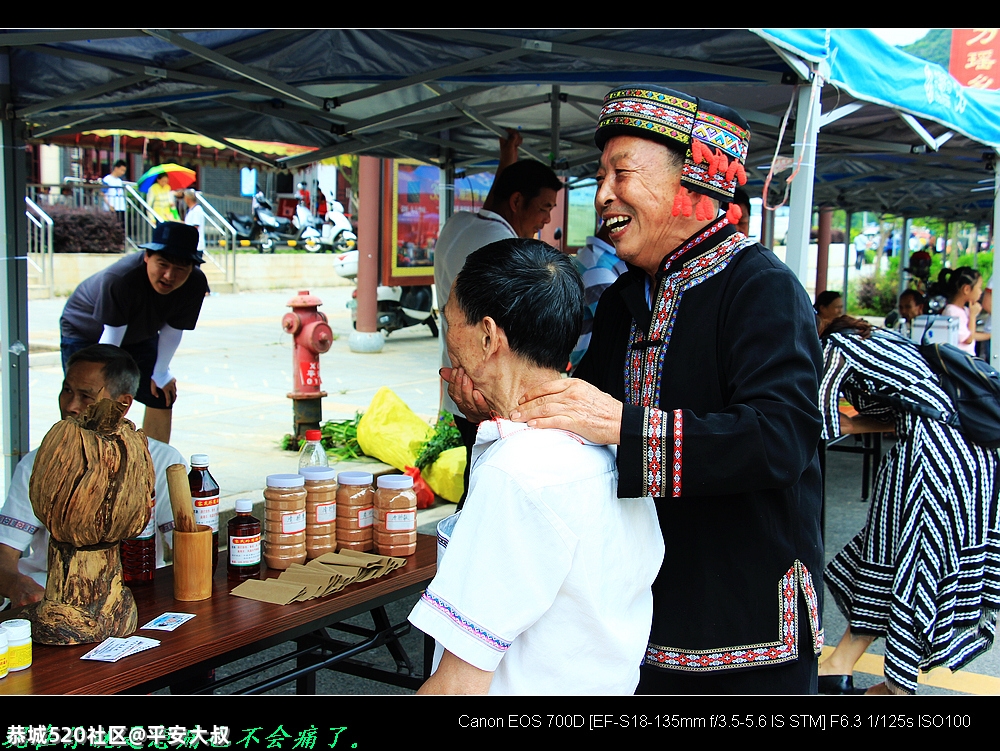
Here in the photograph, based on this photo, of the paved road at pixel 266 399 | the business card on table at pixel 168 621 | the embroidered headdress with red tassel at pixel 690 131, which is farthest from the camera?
the paved road at pixel 266 399

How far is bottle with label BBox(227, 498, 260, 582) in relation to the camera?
239cm

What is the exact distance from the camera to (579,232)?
11.7 meters

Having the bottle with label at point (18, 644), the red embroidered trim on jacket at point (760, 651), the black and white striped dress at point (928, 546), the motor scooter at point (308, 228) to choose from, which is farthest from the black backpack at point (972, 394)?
the motor scooter at point (308, 228)

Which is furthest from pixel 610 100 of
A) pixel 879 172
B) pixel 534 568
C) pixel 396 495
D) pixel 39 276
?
pixel 39 276

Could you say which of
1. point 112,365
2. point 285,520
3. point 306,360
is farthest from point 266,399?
point 285,520

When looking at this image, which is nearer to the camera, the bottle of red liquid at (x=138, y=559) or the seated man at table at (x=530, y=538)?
the seated man at table at (x=530, y=538)

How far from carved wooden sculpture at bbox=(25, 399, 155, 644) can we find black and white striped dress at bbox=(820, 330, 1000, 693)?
2.59 metres

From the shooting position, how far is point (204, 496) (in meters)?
2.37

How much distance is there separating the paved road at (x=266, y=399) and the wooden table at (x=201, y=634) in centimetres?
133

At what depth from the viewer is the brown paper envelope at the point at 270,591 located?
7.41ft

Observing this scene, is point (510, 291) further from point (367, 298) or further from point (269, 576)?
point (367, 298)

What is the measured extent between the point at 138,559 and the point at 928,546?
114 inches

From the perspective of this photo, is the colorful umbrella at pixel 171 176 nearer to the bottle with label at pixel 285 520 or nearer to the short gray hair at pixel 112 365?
the short gray hair at pixel 112 365

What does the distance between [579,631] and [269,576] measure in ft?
4.30
